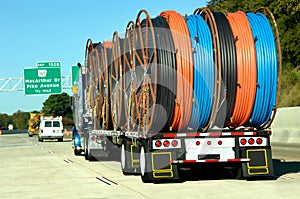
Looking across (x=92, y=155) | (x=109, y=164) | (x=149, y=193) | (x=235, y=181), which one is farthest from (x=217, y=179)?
(x=92, y=155)

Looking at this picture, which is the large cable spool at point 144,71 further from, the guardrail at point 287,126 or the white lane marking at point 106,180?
the guardrail at point 287,126

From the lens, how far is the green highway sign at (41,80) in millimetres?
57594

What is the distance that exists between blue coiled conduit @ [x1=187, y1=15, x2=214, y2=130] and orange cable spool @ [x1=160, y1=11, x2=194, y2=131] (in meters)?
0.13

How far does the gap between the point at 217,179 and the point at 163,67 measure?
3.21 m

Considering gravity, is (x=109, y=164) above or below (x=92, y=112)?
below

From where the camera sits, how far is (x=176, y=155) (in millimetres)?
14242

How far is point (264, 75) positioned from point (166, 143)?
2.67 metres

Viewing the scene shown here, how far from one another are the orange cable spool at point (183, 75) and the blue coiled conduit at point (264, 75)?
A: 1.55 m

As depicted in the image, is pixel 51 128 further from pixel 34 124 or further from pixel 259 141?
pixel 259 141

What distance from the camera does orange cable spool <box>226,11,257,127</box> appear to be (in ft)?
47.4

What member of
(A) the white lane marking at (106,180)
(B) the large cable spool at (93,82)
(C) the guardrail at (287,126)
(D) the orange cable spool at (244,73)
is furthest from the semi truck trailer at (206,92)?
(C) the guardrail at (287,126)

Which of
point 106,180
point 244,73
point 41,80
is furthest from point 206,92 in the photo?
point 41,80

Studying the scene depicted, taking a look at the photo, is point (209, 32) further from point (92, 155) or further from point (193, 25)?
point (92, 155)

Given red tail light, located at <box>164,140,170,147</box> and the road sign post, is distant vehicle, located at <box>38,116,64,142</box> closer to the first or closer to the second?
the road sign post
